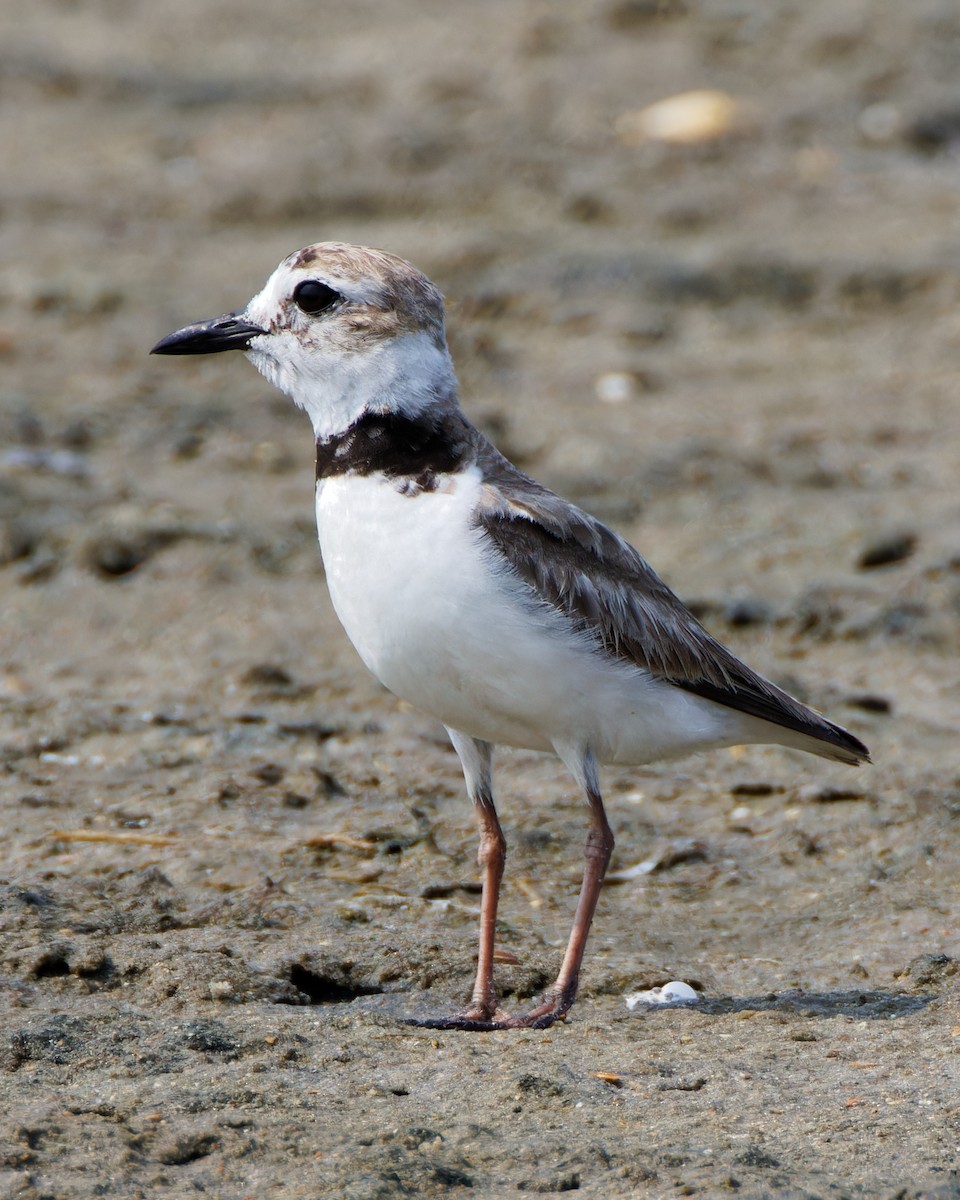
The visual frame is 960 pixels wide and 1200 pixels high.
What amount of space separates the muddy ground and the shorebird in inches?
24.6

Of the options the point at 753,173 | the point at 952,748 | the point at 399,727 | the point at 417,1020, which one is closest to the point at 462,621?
the point at 417,1020

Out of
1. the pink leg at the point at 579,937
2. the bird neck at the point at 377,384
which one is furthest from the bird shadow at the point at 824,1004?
the bird neck at the point at 377,384

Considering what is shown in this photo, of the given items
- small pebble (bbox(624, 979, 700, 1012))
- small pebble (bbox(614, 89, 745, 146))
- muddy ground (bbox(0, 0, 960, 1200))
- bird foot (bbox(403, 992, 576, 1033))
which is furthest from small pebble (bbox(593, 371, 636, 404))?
bird foot (bbox(403, 992, 576, 1033))

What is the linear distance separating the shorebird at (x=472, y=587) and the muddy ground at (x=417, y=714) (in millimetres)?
625

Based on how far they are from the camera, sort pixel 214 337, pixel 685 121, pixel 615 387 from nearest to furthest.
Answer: pixel 214 337 < pixel 615 387 < pixel 685 121

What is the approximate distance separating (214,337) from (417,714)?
213 centimetres

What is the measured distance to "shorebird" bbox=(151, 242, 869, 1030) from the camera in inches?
176

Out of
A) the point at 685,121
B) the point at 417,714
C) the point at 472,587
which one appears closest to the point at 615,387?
the point at 417,714

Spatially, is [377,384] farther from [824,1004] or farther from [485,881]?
[824,1004]

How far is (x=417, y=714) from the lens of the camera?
6680 mm

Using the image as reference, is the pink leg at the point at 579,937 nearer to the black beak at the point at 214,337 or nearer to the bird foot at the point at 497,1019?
the bird foot at the point at 497,1019

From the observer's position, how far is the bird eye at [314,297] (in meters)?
4.80

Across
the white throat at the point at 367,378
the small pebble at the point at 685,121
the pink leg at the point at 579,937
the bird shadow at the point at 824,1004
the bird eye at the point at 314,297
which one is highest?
the small pebble at the point at 685,121

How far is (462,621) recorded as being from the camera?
4.41 metres
